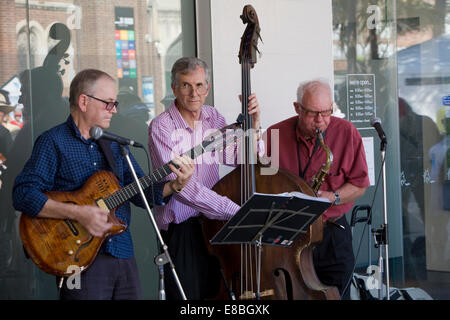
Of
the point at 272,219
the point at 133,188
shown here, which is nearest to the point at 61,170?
the point at 133,188

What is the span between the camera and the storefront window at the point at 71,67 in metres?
4.55

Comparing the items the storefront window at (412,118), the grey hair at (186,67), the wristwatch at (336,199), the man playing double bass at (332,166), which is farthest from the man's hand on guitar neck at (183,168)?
the storefront window at (412,118)

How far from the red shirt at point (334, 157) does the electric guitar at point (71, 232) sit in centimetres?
104

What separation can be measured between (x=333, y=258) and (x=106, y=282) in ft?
4.75

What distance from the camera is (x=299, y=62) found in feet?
17.1

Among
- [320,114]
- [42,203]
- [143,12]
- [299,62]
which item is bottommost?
[42,203]

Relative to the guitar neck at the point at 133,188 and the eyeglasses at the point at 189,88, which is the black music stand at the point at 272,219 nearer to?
the guitar neck at the point at 133,188

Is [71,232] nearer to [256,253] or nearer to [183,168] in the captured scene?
[183,168]

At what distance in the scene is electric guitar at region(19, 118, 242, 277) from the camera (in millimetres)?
3180

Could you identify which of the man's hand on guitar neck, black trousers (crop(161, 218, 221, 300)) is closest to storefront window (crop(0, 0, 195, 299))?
black trousers (crop(161, 218, 221, 300))

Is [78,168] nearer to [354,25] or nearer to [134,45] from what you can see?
[134,45]
